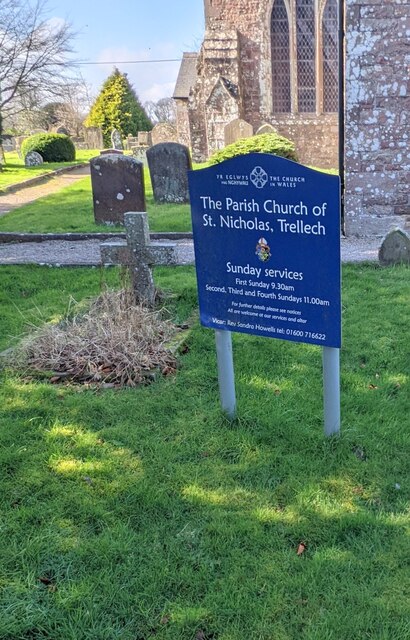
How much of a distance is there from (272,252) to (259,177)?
41 centimetres

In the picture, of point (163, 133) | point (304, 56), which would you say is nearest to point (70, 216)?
point (304, 56)

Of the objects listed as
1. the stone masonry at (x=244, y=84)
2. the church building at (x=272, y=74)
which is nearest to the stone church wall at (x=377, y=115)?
the church building at (x=272, y=74)

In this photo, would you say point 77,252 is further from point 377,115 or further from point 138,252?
point 377,115

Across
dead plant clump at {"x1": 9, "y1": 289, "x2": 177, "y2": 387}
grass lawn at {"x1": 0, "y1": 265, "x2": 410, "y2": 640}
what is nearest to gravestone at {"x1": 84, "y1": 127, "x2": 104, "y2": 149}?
dead plant clump at {"x1": 9, "y1": 289, "x2": 177, "y2": 387}

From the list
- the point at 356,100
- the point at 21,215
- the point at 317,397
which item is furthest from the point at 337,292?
the point at 21,215

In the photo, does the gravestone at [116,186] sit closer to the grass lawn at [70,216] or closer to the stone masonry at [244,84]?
the grass lawn at [70,216]

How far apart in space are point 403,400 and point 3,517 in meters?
2.57

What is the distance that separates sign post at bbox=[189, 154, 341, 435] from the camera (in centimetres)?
291

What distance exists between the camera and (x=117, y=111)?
3362 centimetres

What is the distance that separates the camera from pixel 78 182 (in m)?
16.9

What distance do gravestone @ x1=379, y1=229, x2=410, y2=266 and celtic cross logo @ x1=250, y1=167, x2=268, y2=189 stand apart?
437 cm

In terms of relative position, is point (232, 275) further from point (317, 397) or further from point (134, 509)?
point (134, 509)

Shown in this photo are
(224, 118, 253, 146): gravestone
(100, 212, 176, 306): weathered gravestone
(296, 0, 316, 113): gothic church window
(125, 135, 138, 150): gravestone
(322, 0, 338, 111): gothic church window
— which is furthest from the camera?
(125, 135, 138, 150): gravestone

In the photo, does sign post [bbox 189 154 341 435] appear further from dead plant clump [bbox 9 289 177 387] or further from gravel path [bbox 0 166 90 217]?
gravel path [bbox 0 166 90 217]
